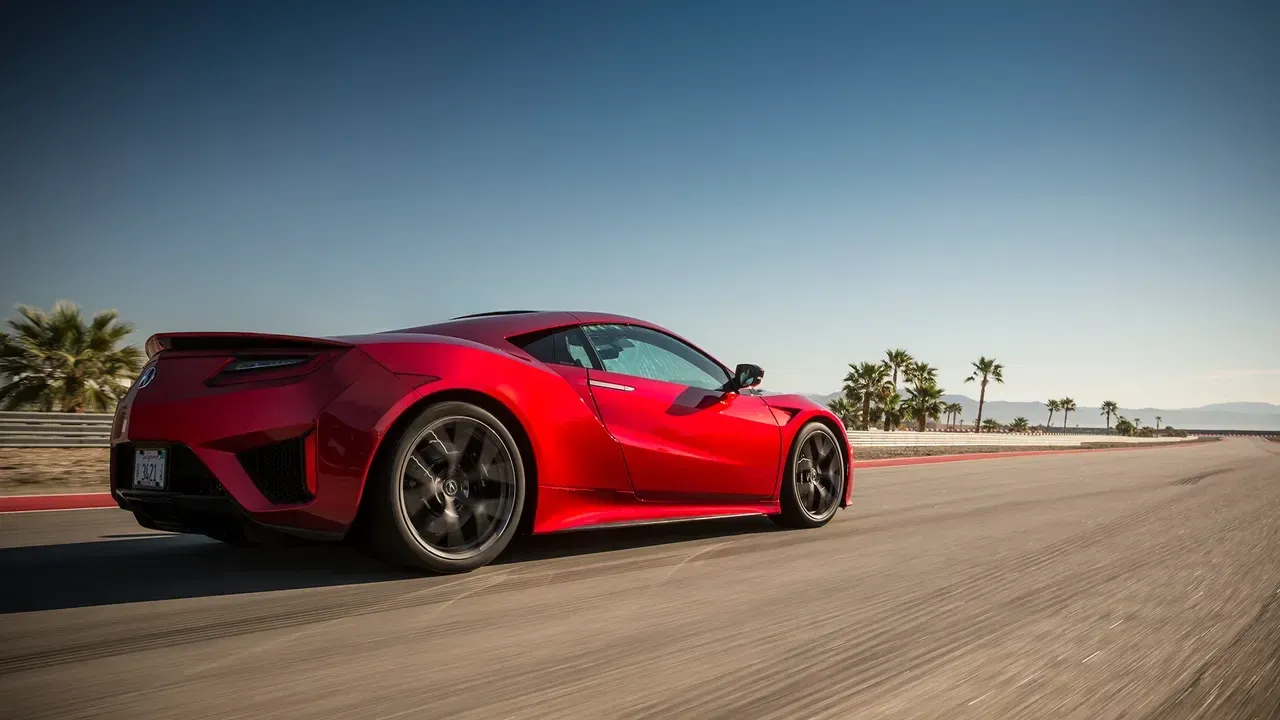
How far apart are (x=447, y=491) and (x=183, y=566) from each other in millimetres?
1357

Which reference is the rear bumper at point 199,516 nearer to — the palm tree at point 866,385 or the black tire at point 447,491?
the black tire at point 447,491

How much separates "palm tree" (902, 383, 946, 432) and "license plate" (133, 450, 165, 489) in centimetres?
6957

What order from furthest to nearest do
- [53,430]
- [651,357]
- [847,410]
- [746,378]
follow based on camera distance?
[847,410], [53,430], [746,378], [651,357]

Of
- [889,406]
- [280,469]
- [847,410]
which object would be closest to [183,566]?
[280,469]

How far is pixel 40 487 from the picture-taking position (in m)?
8.68

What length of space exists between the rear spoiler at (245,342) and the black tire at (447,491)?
1.70 ft

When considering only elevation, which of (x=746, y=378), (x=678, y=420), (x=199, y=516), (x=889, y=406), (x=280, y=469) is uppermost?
(x=889, y=406)

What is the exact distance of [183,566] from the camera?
3.92 m

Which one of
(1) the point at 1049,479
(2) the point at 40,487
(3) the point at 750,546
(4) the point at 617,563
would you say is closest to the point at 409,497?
(4) the point at 617,563

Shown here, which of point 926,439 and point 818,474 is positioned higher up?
point 818,474

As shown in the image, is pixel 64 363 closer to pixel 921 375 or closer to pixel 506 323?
pixel 506 323

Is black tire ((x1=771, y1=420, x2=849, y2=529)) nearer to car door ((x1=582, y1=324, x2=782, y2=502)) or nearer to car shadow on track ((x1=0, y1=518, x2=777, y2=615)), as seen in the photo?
car door ((x1=582, y1=324, x2=782, y2=502))

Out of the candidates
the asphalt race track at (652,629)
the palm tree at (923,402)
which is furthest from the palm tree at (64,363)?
the palm tree at (923,402)

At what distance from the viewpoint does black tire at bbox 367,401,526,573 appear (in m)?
3.47
